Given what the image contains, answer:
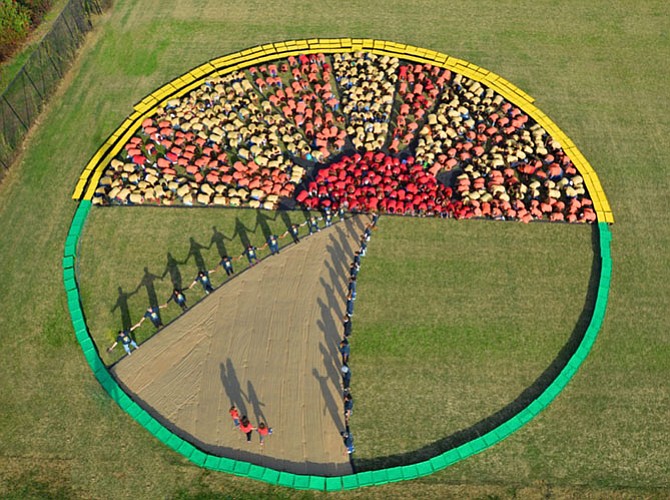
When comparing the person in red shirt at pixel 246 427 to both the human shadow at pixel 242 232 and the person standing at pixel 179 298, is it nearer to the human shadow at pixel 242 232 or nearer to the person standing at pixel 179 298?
the person standing at pixel 179 298

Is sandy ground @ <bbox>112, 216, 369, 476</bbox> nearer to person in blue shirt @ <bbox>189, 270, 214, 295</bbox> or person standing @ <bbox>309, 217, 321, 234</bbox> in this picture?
person in blue shirt @ <bbox>189, 270, 214, 295</bbox>

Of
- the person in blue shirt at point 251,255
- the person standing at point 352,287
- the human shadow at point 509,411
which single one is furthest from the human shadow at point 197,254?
the human shadow at point 509,411

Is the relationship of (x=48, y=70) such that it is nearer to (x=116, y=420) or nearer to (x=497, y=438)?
(x=116, y=420)

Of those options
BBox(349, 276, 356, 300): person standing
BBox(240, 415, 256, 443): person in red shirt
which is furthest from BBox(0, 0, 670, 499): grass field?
BBox(240, 415, 256, 443): person in red shirt

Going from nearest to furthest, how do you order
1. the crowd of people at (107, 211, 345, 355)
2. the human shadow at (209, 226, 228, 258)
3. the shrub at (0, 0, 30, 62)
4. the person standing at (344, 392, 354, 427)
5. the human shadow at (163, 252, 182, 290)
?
the person standing at (344, 392, 354, 427), the crowd of people at (107, 211, 345, 355), the human shadow at (163, 252, 182, 290), the human shadow at (209, 226, 228, 258), the shrub at (0, 0, 30, 62)

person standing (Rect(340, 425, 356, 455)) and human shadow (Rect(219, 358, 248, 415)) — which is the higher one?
human shadow (Rect(219, 358, 248, 415))

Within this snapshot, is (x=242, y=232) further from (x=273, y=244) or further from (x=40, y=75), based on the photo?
(x=40, y=75)

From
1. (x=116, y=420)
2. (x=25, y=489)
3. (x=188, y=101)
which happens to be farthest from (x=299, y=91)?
(x=25, y=489)

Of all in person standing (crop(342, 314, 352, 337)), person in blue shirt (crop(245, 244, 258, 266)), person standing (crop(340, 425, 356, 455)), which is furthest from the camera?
person in blue shirt (crop(245, 244, 258, 266))
